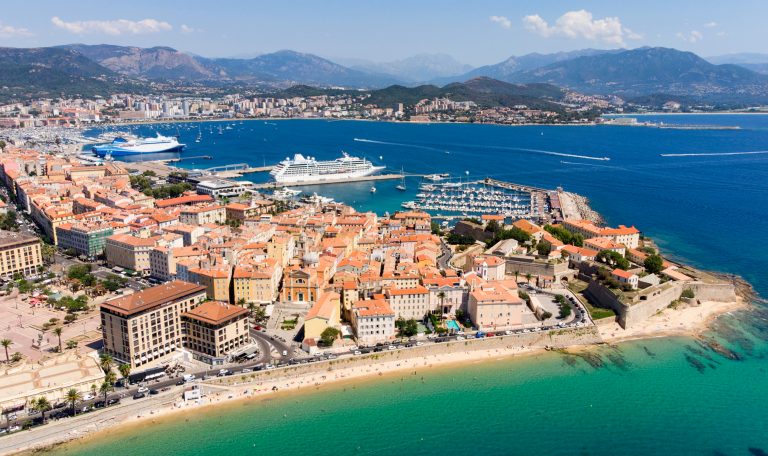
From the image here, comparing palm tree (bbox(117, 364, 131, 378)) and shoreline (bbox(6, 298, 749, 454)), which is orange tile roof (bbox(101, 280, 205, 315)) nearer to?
palm tree (bbox(117, 364, 131, 378))

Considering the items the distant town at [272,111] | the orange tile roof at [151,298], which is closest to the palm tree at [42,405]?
the orange tile roof at [151,298]

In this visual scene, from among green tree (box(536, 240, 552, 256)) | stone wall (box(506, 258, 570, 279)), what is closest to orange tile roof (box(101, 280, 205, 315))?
stone wall (box(506, 258, 570, 279))

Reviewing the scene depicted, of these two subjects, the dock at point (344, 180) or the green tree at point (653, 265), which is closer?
the green tree at point (653, 265)

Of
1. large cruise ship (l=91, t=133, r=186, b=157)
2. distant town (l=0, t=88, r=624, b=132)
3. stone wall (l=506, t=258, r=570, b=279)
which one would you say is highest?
distant town (l=0, t=88, r=624, b=132)

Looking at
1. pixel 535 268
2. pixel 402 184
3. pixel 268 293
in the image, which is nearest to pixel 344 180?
pixel 402 184

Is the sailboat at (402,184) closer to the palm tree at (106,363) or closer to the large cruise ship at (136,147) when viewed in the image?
the large cruise ship at (136,147)

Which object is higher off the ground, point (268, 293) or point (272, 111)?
point (272, 111)

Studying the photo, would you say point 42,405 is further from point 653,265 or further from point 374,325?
point 653,265
